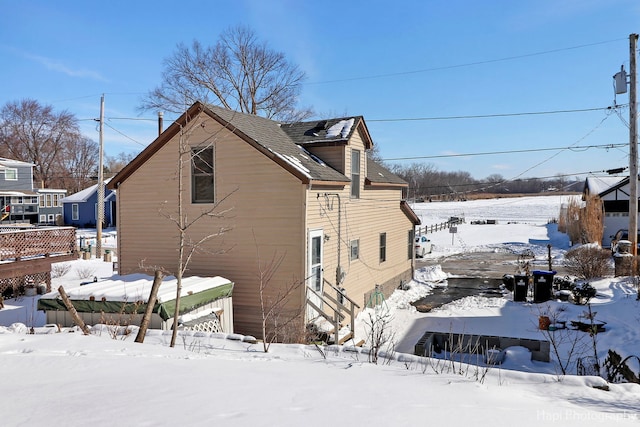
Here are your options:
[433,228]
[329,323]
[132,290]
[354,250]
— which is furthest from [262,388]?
[433,228]

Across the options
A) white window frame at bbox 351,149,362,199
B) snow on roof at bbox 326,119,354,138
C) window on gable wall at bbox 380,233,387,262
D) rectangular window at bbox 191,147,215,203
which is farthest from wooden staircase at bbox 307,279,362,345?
window on gable wall at bbox 380,233,387,262

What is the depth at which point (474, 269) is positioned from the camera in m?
26.5

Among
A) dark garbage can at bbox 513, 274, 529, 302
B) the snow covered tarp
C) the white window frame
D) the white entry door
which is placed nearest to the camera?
the snow covered tarp

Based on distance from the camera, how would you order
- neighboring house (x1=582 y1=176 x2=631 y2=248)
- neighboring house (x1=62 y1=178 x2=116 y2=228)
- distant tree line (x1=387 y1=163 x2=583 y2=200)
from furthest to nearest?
distant tree line (x1=387 y1=163 x2=583 y2=200), neighboring house (x1=62 y1=178 x2=116 y2=228), neighboring house (x1=582 y1=176 x2=631 y2=248)

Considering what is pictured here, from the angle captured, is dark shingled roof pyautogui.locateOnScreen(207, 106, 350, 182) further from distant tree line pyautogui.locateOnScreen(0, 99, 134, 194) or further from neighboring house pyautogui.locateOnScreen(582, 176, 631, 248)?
distant tree line pyautogui.locateOnScreen(0, 99, 134, 194)

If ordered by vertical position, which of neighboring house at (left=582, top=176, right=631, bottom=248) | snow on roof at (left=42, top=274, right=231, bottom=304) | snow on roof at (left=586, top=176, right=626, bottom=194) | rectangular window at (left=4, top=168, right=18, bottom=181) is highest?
rectangular window at (left=4, top=168, right=18, bottom=181)

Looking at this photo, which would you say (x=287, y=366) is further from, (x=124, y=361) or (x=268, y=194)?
(x=268, y=194)

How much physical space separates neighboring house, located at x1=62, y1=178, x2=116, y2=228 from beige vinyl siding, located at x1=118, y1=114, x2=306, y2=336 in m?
37.3

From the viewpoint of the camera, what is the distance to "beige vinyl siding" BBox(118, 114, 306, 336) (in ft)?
37.7

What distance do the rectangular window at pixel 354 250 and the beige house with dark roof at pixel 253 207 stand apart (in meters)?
0.03

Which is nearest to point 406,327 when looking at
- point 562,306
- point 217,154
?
point 562,306

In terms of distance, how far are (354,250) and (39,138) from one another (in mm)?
64192

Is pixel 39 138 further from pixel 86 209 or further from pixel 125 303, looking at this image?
pixel 125 303

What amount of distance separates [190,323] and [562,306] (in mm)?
11946
